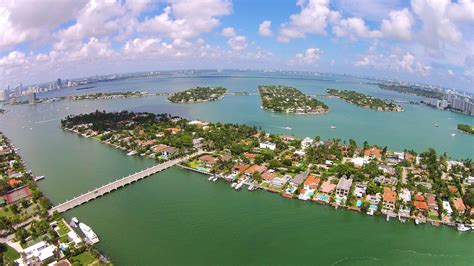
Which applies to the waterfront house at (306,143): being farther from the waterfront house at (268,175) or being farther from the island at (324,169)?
the waterfront house at (268,175)

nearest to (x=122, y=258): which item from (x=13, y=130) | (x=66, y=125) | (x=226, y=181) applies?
(x=226, y=181)

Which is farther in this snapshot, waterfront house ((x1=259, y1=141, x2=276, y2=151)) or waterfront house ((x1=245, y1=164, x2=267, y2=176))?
waterfront house ((x1=259, y1=141, x2=276, y2=151))

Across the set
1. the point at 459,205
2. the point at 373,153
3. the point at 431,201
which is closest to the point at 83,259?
the point at 431,201

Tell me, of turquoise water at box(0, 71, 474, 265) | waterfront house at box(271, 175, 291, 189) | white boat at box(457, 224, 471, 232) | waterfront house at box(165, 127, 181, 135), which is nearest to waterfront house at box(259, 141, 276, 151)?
waterfront house at box(271, 175, 291, 189)

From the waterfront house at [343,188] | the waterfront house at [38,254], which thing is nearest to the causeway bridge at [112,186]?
the waterfront house at [38,254]

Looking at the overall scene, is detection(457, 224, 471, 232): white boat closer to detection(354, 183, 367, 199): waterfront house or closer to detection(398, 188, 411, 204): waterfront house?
detection(398, 188, 411, 204): waterfront house

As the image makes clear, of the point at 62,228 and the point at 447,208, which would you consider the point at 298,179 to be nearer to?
the point at 447,208

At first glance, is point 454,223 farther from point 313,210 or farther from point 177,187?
point 177,187
